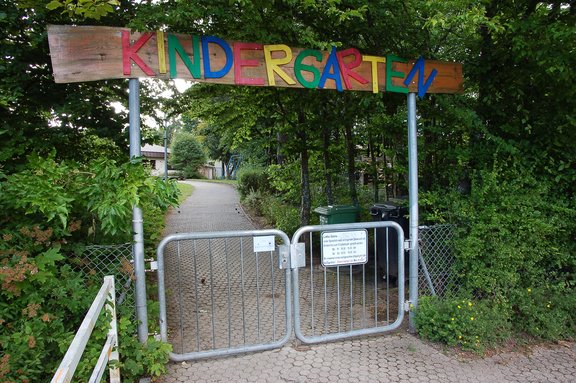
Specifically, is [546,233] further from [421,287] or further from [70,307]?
[70,307]

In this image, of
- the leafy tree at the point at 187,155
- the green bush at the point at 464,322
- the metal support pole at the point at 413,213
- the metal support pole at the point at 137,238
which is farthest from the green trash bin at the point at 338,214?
the leafy tree at the point at 187,155

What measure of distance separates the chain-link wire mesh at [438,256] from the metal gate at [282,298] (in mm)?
397

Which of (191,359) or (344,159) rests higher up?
(344,159)

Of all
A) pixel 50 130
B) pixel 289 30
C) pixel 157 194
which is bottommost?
pixel 157 194

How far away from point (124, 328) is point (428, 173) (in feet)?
14.9

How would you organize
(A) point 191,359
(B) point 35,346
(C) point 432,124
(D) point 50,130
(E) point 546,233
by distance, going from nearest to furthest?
(B) point 35,346 < (A) point 191,359 < (D) point 50,130 < (E) point 546,233 < (C) point 432,124

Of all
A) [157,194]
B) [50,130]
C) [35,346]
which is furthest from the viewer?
[50,130]

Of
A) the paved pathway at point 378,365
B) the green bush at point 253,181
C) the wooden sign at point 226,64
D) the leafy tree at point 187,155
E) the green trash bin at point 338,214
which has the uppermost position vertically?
the leafy tree at point 187,155

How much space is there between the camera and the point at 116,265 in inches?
136

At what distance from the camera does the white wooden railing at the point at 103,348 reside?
67.2 inches

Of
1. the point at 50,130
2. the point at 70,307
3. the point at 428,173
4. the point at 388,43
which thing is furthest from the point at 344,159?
the point at 70,307

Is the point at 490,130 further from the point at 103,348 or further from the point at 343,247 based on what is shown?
the point at 103,348

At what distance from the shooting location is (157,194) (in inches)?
127

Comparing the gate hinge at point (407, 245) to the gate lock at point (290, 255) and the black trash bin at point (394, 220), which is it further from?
the gate lock at point (290, 255)
